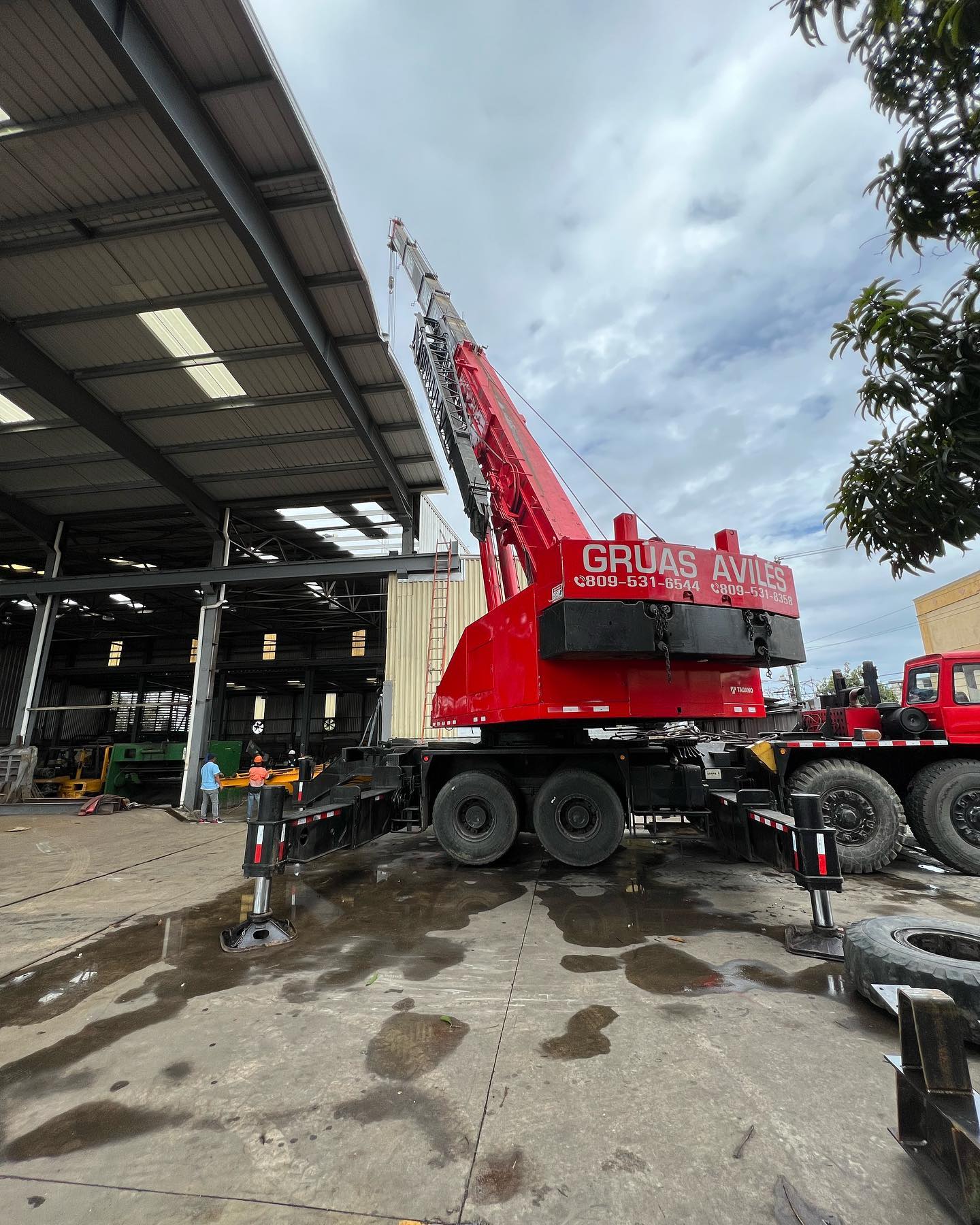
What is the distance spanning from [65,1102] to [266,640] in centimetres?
2975

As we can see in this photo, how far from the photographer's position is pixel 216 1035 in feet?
10.3

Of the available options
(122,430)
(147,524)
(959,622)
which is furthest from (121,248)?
(959,622)

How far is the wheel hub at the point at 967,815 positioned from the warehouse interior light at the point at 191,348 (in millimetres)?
14712

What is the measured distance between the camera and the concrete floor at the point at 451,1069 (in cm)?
200

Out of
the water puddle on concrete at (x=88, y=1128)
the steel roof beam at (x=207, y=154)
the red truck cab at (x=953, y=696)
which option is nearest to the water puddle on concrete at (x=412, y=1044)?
the water puddle on concrete at (x=88, y=1128)

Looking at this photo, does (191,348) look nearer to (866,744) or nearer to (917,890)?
(866,744)

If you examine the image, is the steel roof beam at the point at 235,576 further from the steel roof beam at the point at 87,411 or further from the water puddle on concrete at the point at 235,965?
the water puddle on concrete at the point at 235,965

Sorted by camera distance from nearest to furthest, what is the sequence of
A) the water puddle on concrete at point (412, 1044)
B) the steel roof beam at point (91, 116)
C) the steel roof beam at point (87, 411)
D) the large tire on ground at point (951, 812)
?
the water puddle on concrete at point (412, 1044)
the large tire on ground at point (951, 812)
the steel roof beam at point (91, 116)
the steel roof beam at point (87, 411)

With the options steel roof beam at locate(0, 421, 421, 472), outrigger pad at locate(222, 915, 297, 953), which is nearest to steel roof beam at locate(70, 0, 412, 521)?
steel roof beam at locate(0, 421, 421, 472)

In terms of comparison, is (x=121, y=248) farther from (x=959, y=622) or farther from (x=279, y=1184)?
(x=959, y=622)

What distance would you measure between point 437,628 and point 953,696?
Answer: 10.5 m

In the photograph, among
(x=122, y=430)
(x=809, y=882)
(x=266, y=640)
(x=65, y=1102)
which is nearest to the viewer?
(x=65, y=1102)

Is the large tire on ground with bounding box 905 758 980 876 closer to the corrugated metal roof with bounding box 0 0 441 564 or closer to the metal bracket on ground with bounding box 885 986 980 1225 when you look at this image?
the metal bracket on ground with bounding box 885 986 980 1225

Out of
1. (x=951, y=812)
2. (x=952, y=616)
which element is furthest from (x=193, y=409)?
(x=952, y=616)
